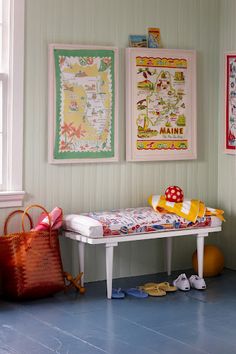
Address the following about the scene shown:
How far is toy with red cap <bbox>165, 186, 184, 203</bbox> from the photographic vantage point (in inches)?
252

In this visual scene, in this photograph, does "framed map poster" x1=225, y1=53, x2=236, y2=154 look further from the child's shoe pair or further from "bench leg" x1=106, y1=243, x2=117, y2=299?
"bench leg" x1=106, y1=243, x2=117, y2=299

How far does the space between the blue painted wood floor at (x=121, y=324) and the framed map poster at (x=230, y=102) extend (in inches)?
55.9

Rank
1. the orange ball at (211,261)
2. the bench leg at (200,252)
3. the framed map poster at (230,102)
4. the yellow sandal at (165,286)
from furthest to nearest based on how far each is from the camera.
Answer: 1. the framed map poster at (230,102)
2. the orange ball at (211,261)
3. the bench leg at (200,252)
4. the yellow sandal at (165,286)

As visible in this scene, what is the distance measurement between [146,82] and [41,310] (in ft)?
7.34

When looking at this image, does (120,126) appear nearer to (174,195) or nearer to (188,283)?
(174,195)

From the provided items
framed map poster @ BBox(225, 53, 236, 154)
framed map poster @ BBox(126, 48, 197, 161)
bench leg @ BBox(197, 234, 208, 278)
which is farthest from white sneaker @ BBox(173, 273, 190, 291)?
framed map poster @ BBox(225, 53, 236, 154)

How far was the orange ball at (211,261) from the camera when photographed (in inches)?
263

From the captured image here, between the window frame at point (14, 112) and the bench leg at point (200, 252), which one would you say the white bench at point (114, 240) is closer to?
the bench leg at point (200, 252)

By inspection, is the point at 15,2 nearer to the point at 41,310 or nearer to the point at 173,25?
the point at 173,25

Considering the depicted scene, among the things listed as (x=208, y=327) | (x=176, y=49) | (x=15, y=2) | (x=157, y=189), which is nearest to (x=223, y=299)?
(x=208, y=327)

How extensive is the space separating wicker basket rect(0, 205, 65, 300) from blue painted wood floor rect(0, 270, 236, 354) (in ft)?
0.33

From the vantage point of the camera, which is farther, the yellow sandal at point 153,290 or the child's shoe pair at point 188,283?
the child's shoe pair at point 188,283

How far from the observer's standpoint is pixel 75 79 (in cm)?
627

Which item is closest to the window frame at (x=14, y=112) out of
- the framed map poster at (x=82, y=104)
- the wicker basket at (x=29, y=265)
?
the framed map poster at (x=82, y=104)
